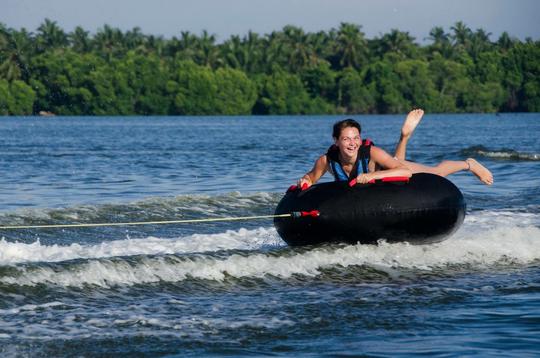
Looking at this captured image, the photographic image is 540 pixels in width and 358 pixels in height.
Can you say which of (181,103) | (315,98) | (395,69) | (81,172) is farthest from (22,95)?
(81,172)

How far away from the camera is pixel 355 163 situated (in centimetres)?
1078

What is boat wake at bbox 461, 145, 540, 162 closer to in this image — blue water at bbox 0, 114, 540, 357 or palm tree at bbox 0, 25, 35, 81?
blue water at bbox 0, 114, 540, 357

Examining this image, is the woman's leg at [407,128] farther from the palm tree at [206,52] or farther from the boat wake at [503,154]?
the palm tree at [206,52]

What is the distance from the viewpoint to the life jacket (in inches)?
423

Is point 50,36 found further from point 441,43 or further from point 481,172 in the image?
point 481,172

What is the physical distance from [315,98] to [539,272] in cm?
12793

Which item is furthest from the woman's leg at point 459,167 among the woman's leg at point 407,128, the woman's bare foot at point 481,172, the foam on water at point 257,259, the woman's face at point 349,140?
the woman's face at point 349,140

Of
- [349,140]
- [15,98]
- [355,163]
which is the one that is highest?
[349,140]

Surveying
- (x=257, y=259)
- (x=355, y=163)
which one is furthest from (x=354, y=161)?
(x=257, y=259)

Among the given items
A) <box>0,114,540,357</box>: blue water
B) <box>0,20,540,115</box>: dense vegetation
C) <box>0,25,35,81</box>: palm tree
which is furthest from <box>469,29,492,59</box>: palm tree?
<box>0,114,540,357</box>: blue water

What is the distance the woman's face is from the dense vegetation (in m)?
116

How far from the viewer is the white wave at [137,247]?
10859 mm

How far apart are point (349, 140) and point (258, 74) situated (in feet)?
425

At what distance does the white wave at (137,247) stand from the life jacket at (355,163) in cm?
129
